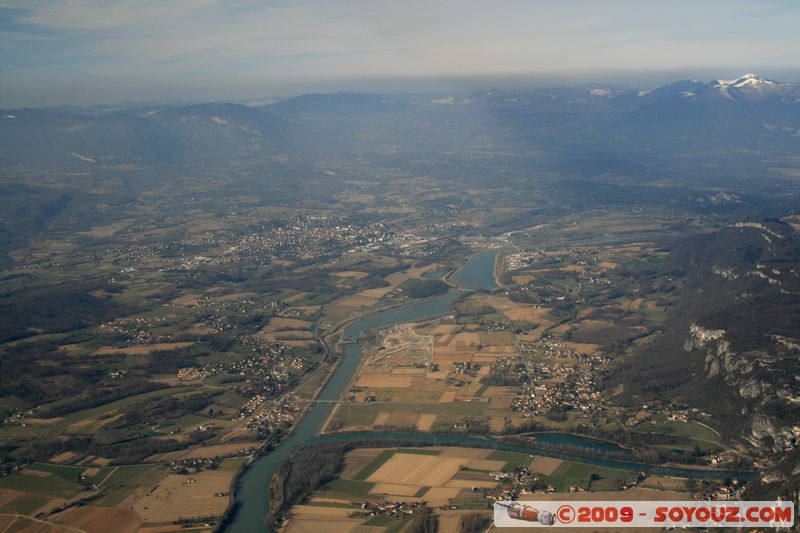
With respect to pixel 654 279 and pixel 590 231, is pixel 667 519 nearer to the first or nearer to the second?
pixel 654 279

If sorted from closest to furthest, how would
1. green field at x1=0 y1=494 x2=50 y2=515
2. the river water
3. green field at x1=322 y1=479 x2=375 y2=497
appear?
green field at x1=0 y1=494 x2=50 y2=515
the river water
green field at x1=322 y1=479 x2=375 y2=497

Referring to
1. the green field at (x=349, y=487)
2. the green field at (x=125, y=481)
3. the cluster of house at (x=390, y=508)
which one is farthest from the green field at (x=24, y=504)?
the cluster of house at (x=390, y=508)

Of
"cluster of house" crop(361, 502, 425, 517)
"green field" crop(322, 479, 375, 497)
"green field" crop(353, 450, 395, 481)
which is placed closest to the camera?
"cluster of house" crop(361, 502, 425, 517)

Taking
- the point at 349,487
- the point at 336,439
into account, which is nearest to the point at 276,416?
the point at 336,439

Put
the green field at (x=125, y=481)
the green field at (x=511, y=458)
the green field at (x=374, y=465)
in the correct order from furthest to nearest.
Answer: the green field at (x=511, y=458)
the green field at (x=374, y=465)
the green field at (x=125, y=481)

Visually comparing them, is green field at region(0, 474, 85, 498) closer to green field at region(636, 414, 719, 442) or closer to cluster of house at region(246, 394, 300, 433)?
cluster of house at region(246, 394, 300, 433)

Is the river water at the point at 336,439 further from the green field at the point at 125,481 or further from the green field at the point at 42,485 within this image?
the green field at the point at 42,485

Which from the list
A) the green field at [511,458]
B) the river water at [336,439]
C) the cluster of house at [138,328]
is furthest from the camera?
the cluster of house at [138,328]

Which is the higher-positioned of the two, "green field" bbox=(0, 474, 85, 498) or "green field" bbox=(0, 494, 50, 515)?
"green field" bbox=(0, 494, 50, 515)

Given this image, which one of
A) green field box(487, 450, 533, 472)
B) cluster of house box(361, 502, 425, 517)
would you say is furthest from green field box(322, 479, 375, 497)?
green field box(487, 450, 533, 472)

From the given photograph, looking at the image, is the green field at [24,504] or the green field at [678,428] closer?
the green field at [24,504]

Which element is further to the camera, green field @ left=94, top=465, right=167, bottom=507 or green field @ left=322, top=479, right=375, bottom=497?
green field @ left=94, top=465, right=167, bottom=507
